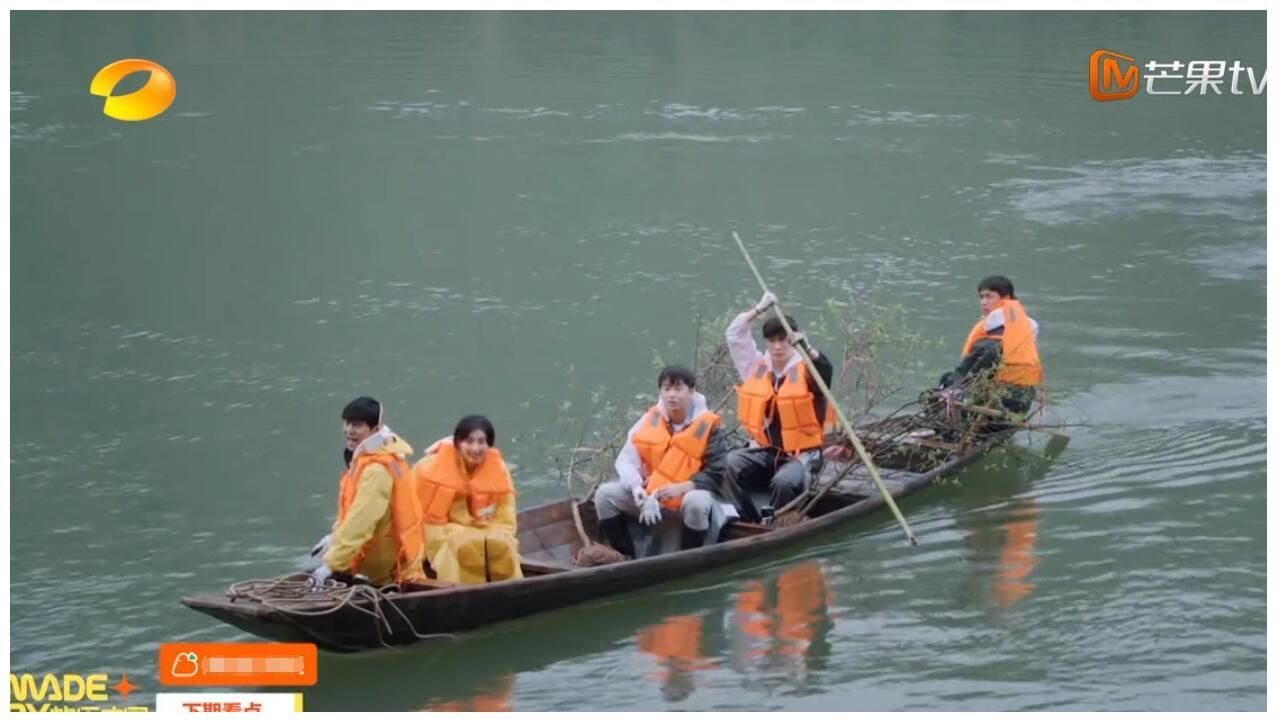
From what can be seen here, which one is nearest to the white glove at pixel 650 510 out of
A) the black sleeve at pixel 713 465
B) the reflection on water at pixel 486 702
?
the black sleeve at pixel 713 465

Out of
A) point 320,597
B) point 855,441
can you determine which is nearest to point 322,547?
point 320,597

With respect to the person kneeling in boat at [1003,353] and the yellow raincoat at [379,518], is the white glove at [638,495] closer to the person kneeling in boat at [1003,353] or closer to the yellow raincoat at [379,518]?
the yellow raincoat at [379,518]

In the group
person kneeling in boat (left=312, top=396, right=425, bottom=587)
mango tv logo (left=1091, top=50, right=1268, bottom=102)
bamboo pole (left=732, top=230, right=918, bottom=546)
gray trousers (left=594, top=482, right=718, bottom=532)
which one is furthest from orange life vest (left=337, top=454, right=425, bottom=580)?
mango tv logo (left=1091, top=50, right=1268, bottom=102)

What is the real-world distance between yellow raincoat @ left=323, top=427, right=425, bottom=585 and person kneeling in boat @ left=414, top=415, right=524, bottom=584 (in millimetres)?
207

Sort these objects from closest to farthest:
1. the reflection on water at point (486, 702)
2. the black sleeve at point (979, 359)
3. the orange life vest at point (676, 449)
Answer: the reflection on water at point (486, 702) < the orange life vest at point (676, 449) < the black sleeve at point (979, 359)

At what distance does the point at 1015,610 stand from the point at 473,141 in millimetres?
12479

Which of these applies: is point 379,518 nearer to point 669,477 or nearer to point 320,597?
point 320,597

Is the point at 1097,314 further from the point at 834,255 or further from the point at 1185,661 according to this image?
the point at 1185,661

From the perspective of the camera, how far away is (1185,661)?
773cm

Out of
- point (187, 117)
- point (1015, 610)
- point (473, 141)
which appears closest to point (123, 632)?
point (1015, 610)

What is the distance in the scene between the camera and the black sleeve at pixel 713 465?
873 cm

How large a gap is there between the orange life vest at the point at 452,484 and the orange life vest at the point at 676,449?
1.19 m

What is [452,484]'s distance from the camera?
25.2ft

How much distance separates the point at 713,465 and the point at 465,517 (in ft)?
5.04
